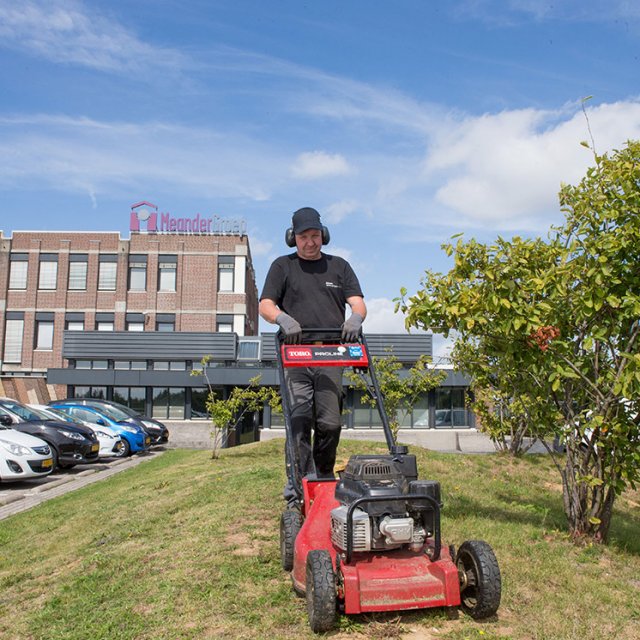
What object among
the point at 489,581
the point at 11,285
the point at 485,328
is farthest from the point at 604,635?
the point at 11,285

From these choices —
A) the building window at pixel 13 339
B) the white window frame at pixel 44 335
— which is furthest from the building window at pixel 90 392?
the building window at pixel 13 339

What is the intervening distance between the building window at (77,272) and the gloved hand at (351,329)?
142 feet

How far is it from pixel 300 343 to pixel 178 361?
35.5m

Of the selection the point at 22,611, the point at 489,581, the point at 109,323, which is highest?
the point at 109,323

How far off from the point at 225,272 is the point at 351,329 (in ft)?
136

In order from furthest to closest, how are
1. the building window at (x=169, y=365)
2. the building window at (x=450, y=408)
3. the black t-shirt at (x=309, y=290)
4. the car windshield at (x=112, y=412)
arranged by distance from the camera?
1. the building window at (x=169, y=365)
2. the building window at (x=450, y=408)
3. the car windshield at (x=112, y=412)
4. the black t-shirt at (x=309, y=290)

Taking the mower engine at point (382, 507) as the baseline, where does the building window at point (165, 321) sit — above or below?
above

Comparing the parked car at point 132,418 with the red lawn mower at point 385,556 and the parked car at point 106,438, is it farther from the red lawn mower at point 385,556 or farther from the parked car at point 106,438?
the red lawn mower at point 385,556

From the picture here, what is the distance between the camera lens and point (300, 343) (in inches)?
204

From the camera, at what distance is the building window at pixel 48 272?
45281 mm

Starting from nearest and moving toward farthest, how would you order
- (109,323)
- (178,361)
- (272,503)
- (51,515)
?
(272,503)
(51,515)
(178,361)
(109,323)

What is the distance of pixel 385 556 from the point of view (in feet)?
12.9

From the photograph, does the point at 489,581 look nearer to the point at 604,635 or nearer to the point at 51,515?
the point at 604,635

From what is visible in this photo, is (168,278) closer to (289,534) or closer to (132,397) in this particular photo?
(132,397)
